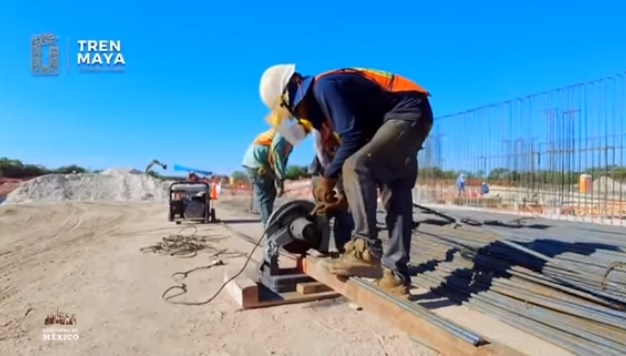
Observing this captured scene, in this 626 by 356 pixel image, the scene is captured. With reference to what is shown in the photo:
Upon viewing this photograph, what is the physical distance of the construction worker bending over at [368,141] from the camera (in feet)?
7.79

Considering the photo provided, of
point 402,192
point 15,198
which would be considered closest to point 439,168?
point 402,192

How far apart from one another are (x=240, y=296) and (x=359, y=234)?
97cm

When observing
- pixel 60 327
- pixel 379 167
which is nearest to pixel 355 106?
pixel 379 167

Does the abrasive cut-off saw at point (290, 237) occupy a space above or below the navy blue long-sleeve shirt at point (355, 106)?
below

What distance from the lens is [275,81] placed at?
105 inches

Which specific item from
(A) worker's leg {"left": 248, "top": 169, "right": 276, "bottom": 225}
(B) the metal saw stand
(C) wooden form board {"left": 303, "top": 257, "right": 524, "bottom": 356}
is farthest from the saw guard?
(A) worker's leg {"left": 248, "top": 169, "right": 276, "bottom": 225}

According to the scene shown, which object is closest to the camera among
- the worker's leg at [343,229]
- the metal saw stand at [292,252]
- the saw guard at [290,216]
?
the metal saw stand at [292,252]

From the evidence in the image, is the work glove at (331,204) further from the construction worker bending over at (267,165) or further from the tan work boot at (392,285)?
the construction worker bending over at (267,165)

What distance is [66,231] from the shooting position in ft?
26.7

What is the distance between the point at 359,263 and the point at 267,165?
9.14 ft

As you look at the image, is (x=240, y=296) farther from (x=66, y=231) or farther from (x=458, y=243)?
(x=66, y=231)

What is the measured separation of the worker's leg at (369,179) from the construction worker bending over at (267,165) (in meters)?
2.31

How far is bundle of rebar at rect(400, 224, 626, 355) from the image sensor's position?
2.08 meters

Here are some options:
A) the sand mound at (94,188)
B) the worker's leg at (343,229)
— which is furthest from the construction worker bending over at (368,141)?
the sand mound at (94,188)
